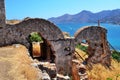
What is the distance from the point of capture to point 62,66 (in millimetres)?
28156

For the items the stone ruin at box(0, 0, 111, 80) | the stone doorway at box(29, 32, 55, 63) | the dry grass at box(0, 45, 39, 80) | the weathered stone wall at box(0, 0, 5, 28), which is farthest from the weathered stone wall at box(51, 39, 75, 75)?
the dry grass at box(0, 45, 39, 80)

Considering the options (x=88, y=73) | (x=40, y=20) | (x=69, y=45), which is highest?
(x=40, y=20)

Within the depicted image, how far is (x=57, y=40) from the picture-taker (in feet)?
92.7

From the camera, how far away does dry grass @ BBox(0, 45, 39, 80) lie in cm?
1608

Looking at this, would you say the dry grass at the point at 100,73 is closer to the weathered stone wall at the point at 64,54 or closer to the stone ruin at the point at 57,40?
the stone ruin at the point at 57,40

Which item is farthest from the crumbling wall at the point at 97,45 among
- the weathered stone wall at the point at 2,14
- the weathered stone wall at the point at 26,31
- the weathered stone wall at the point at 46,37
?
the weathered stone wall at the point at 2,14

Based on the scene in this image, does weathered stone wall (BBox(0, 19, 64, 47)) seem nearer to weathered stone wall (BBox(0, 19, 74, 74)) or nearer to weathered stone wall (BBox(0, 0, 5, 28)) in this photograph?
weathered stone wall (BBox(0, 19, 74, 74))

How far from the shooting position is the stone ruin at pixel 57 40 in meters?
27.1

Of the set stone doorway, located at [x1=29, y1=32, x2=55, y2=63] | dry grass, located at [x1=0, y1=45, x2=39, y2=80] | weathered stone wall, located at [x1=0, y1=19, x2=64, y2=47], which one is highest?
weathered stone wall, located at [x1=0, y1=19, x2=64, y2=47]

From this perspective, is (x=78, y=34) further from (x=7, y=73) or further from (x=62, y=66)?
(x=7, y=73)

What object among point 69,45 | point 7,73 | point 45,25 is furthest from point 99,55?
point 7,73

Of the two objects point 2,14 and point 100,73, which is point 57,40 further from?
point 2,14

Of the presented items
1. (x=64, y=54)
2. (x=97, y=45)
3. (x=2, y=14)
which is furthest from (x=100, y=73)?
(x=2, y=14)

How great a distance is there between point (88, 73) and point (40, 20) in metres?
5.40
